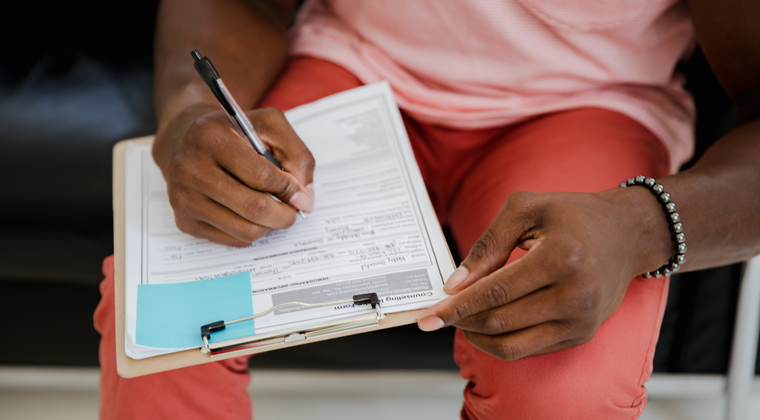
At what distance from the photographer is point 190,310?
502mm

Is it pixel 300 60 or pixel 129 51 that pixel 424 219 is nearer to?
pixel 300 60

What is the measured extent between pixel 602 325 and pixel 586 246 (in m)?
0.13

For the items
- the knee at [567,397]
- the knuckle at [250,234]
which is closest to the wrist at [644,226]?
the knee at [567,397]

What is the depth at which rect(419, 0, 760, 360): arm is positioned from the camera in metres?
0.43

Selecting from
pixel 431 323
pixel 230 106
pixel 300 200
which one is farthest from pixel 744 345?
pixel 230 106

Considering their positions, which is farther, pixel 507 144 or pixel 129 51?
pixel 129 51

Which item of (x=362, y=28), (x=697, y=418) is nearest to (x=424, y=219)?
(x=362, y=28)

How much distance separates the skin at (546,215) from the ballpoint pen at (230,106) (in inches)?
0.5

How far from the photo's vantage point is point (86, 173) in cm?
Answer: 87

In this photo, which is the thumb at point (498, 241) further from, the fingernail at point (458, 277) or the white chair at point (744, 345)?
the white chair at point (744, 345)

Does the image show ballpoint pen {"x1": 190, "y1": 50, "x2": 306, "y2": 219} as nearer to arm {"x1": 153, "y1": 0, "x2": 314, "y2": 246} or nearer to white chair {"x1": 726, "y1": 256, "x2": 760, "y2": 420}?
arm {"x1": 153, "y1": 0, "x2": 314, "y2": 246}

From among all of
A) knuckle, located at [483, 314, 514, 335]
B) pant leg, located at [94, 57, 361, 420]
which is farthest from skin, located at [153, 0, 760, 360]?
pant leg, located at [94, 57, 361, 420]

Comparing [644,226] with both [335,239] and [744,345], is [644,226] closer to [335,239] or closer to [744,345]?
[335,239]

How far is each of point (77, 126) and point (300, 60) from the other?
0.45 meters
